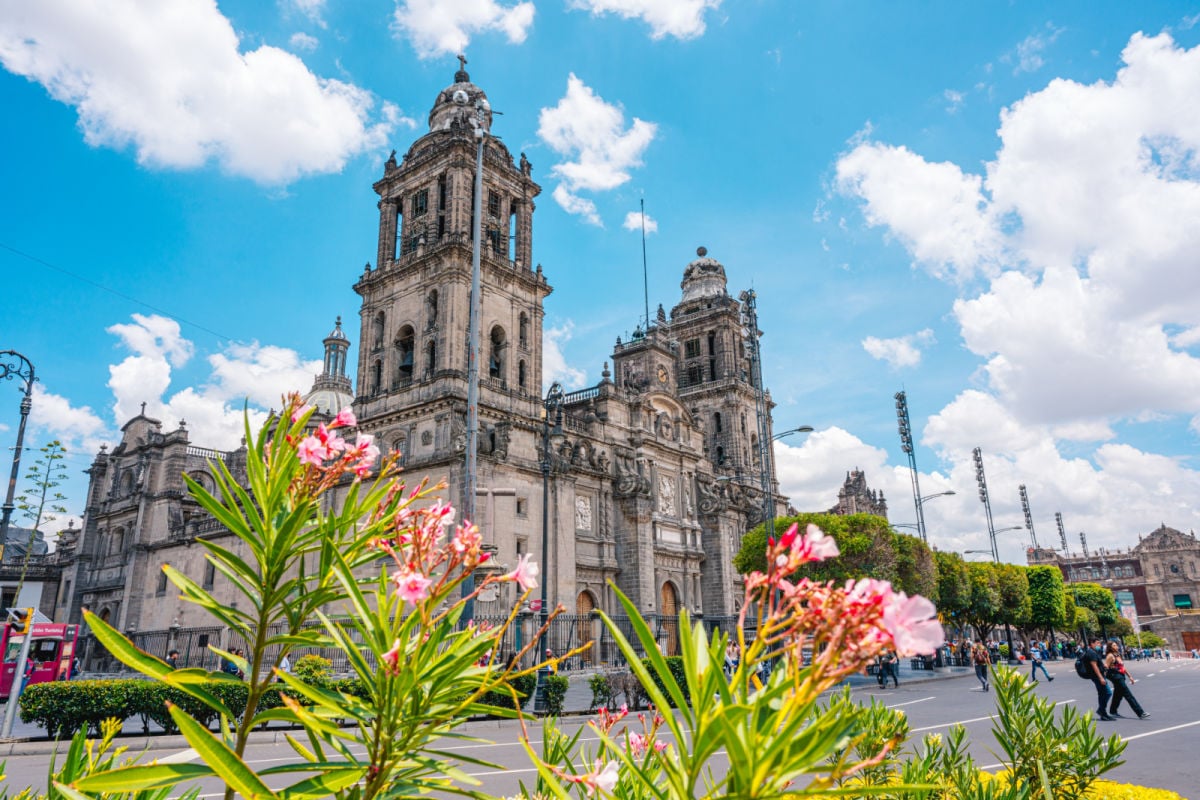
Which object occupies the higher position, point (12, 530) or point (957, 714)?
point (12, 530)

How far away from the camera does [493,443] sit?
3016cm

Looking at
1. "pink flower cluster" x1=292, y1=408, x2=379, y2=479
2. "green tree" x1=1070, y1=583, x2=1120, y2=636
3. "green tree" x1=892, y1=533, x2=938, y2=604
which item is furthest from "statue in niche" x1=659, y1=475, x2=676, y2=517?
"green tree" x1=1070, y1=583, x2=1120, y2=636

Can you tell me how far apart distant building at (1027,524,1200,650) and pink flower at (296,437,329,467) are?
94.3 meters

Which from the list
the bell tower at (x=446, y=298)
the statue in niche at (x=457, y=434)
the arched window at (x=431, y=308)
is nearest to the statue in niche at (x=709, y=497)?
the bell tower at (x=446, y=298)

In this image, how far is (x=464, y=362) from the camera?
100 ft

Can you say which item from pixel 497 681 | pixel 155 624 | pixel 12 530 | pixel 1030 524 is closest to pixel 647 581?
pixel 155 624

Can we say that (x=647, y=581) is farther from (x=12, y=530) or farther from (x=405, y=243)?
(x=12, y=530)

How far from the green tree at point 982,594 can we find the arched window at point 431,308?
1344 inches

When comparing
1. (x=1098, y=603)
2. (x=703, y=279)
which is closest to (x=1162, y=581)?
(x=1098, y=603)

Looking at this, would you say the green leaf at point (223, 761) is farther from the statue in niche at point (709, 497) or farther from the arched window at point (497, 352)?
the statue in niche at point (709, 497)

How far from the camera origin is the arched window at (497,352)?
3322cm

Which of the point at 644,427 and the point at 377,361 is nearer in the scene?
the point at 377,361

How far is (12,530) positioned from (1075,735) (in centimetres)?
8249

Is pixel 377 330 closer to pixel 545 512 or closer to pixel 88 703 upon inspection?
pixel 545 512
